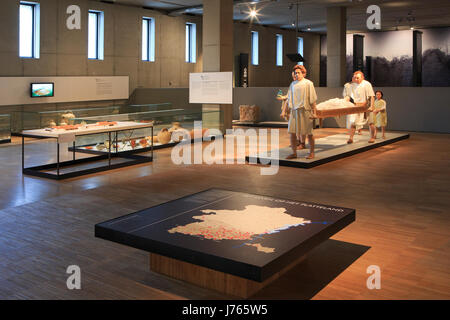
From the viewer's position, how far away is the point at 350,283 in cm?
406

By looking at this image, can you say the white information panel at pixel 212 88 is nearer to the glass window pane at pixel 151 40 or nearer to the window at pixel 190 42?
the glass window pane at pixel 151 40

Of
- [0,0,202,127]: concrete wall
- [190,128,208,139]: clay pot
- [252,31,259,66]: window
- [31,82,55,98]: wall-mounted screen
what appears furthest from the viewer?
[252,31,259,66]: window

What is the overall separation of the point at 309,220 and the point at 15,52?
48.7ft

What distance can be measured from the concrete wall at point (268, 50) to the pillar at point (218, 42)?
11.3m

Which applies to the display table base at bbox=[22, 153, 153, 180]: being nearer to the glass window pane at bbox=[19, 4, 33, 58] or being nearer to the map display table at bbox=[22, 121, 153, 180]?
the map display table at bbox=[22, 121, 153, 180]

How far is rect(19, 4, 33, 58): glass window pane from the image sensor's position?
55.5 ft

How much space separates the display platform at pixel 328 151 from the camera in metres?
9.75

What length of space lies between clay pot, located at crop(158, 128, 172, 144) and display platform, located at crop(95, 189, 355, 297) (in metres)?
7.39

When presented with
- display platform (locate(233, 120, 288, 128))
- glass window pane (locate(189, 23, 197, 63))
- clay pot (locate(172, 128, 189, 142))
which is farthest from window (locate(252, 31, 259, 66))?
clay pot (locate(172, 128, 189, 142))

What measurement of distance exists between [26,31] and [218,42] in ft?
22.8

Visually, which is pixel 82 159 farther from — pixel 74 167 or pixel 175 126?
pixel 175 126
